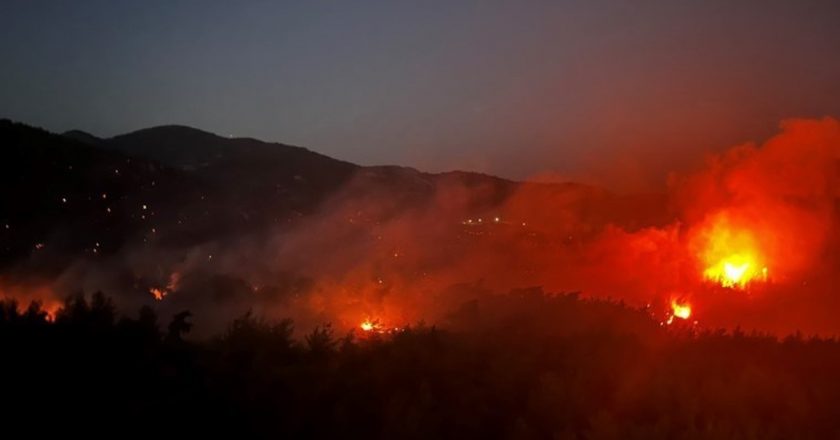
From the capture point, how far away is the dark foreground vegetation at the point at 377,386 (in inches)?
242

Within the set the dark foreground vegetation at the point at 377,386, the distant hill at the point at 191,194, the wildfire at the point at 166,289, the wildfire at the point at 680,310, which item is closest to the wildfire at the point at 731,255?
the wildfire at the point at 680,310

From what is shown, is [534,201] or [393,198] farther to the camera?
[393,198]

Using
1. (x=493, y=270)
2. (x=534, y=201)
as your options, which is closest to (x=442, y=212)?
(x=534, y=201)

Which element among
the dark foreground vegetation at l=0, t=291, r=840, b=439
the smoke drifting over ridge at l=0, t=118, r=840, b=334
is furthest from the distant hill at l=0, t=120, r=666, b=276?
the dark foreground vegetation at l=0, t=291, r=840, b=439

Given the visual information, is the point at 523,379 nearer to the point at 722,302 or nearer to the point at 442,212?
the point at 722,302

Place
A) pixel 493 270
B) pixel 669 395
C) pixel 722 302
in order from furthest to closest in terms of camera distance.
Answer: pixel 493 270
pixel 722 302
pixel 669 395

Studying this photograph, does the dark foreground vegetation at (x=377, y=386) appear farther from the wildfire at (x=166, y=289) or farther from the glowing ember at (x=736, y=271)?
the wildfire at (x=166, y=289)

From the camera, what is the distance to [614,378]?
28.4 ft

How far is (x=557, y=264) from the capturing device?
27391 millimetres

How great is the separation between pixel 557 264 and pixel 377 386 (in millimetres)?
20159

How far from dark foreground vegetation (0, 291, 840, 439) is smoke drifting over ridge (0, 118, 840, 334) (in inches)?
303

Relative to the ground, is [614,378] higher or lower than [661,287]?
lower

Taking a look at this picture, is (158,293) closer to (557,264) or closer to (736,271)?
(557,264)

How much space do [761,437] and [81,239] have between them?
98.2 feet
